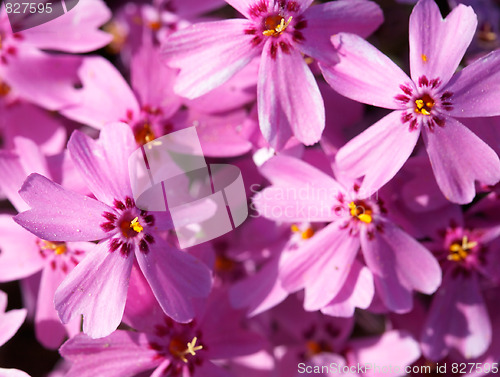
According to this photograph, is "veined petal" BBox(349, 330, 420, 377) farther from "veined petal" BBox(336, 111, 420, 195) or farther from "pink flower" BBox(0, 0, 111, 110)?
"pink flower" BBox(0, 0, 111, 110)

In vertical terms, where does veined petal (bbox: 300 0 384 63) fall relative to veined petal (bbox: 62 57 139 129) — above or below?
above

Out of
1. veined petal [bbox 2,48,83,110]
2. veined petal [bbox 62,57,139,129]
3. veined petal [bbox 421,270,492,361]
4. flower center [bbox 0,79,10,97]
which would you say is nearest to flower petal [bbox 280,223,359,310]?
veined petal [bbox 421,270,492,361]

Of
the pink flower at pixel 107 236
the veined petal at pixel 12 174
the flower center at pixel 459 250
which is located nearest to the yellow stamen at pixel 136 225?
the pink flower at pixel 107 236

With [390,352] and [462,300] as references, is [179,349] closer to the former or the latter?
[390,352]

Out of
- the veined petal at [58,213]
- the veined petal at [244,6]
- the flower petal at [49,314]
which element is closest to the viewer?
the veined petal at [58,213]

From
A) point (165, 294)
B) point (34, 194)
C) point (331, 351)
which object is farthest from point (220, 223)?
point (331, 351)

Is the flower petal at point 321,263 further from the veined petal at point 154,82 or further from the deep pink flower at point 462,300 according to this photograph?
the veined petal at point 154,82

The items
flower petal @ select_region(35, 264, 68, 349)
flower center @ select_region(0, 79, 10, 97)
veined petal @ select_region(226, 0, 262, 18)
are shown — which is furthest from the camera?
flower center @ select_region(0, 79, 10, 97)
